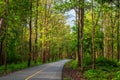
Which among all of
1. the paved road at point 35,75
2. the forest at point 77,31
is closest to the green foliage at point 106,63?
the forest at point 77,31

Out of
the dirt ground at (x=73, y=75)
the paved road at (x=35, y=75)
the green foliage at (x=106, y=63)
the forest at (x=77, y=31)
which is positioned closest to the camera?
the dirt ground at (x=73, y=75)

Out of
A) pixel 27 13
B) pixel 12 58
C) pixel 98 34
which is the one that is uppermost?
pixel 27 13

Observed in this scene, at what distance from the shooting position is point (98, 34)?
4975 centimetres

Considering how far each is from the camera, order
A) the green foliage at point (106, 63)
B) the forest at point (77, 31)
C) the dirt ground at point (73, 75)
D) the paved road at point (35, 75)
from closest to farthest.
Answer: the dirt ground at point (73, 75) < the paved road at point (35, 75) < the forest at point (77, 31) < the green foliage at point (106, 63)

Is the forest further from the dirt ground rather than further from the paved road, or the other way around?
the paved road

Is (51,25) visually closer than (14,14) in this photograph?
No

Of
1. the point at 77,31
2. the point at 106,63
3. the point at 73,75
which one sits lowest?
the point at 73,75

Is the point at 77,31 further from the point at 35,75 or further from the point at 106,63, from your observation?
the point at 35,75

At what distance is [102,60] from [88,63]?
3.46 m

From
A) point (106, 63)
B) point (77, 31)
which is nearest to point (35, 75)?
point (106, 63)

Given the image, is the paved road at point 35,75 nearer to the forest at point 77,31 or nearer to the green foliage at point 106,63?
the forest at point 77,31

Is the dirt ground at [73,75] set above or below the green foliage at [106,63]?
below

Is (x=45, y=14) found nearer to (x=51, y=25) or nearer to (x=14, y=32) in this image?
(x=51, y=25)

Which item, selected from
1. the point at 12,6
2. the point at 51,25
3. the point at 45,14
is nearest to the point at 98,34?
the point at 12,6
